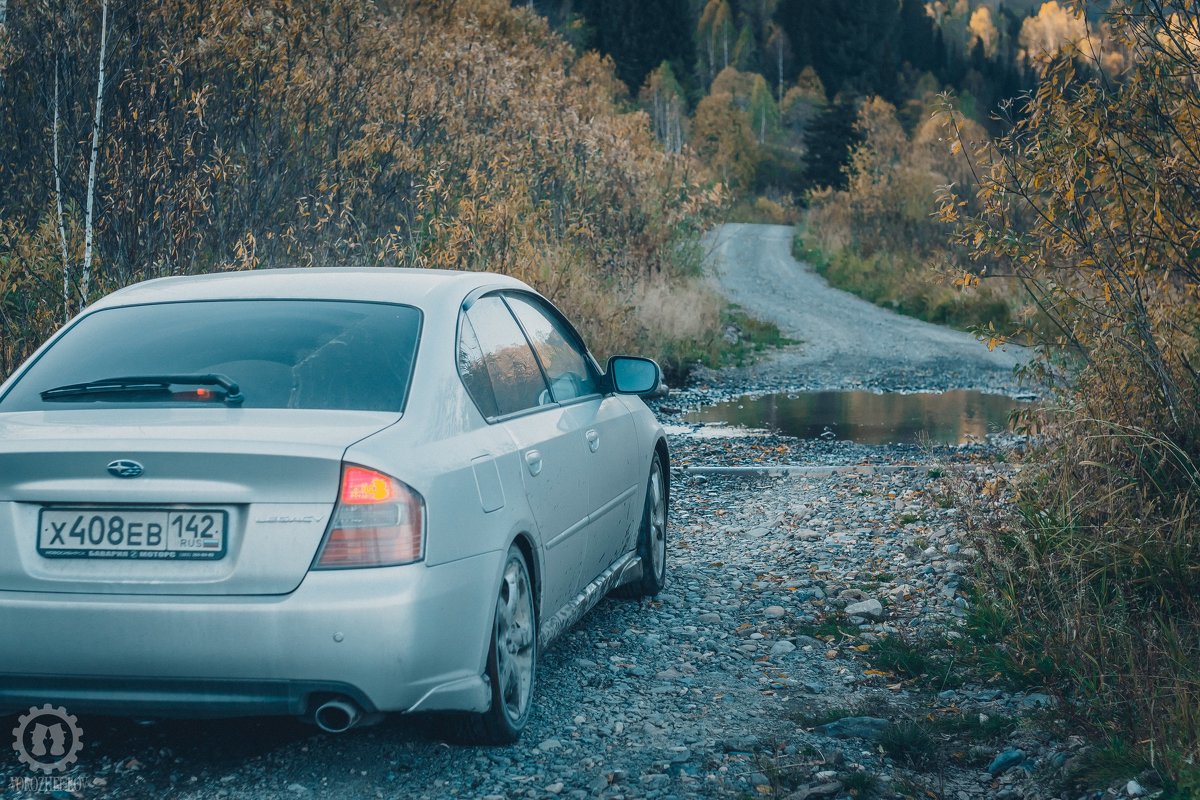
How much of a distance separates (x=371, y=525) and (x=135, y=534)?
0.65m

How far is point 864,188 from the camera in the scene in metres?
39.6

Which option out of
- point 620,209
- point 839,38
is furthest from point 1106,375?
point 839,38

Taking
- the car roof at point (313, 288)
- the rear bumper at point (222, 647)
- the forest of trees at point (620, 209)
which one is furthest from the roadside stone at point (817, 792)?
the car roof at point (313, 288)

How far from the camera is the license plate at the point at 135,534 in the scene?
3502 millimetres

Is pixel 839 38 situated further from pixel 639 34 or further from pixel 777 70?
pixel 639 34

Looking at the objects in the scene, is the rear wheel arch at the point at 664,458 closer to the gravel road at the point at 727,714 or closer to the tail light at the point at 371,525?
the gravel road at the point at 727,714

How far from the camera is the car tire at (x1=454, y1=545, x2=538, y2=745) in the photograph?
13.4ft

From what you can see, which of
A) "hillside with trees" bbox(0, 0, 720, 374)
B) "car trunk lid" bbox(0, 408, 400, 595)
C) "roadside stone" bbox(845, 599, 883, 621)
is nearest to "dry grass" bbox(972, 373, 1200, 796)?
"roadside stone" bbox(845, 599, 883, 621)

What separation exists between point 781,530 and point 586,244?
1089 cm

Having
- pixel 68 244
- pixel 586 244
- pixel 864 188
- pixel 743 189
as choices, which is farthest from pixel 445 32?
pixel 743 189

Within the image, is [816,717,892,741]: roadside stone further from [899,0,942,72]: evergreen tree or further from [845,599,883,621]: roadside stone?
[899,0,942,72]: evergreen tree

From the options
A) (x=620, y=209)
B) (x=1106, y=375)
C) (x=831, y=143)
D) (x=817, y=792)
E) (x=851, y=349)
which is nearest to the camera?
(x=817, y=792)

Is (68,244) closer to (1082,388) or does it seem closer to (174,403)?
(174,403)

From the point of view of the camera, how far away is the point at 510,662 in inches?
168
